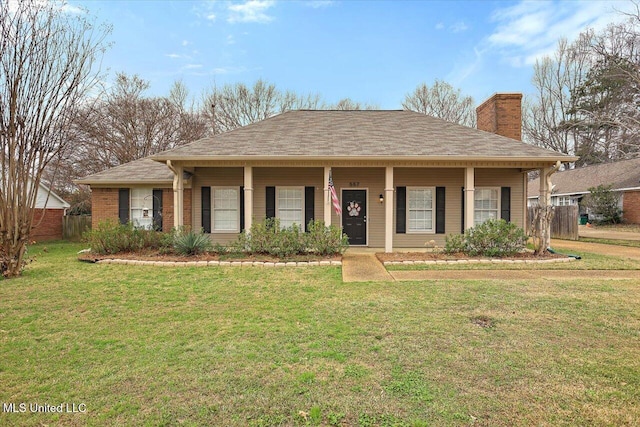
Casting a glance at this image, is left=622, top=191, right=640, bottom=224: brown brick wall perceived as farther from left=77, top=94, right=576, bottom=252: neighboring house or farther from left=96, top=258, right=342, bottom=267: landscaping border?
left=96, top=258, right=342, bottom=267: landscaping border

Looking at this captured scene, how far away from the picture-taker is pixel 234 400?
256 cm

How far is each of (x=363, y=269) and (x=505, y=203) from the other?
6465 millimetres

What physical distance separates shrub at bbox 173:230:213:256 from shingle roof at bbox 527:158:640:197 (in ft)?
70.6

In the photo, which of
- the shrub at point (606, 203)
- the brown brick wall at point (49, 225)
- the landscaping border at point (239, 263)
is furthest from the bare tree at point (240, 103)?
the shrub at point (606, 203)

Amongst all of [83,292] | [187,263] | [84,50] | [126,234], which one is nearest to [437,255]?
[187,263]

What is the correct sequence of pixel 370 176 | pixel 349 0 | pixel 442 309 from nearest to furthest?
1. pixel 442 309
2. pixel 370 176
3. pixel 349 0

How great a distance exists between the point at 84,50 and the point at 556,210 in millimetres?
17820

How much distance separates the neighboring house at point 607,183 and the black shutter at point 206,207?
19.3m

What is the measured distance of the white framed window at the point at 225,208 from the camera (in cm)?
1123

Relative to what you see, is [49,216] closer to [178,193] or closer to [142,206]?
[142,206]

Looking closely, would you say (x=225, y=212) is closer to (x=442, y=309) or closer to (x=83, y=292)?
(x=83, y=292)

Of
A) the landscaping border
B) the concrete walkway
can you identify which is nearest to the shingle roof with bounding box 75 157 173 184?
the landscaping border

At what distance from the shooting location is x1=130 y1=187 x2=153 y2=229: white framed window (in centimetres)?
1162

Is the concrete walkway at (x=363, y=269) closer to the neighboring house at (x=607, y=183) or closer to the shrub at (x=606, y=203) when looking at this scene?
the neighboring house at (x=607, y=183)
